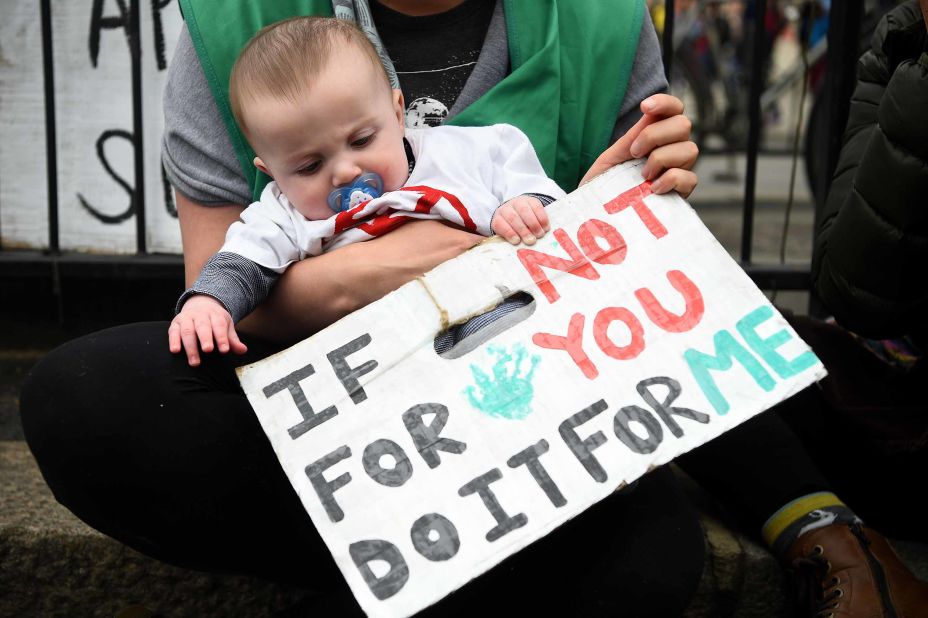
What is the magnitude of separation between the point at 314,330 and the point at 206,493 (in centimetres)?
34

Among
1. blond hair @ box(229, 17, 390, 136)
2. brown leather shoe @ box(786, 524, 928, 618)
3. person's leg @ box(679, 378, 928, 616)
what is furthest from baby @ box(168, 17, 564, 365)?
brown leather shoe @ box(786, 524, 928, 618)

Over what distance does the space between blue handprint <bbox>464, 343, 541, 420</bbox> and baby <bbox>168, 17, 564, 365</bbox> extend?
0.19 meters

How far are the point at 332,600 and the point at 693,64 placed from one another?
8.90 m

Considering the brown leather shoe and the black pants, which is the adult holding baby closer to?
the black pants

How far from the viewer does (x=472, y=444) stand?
145cm

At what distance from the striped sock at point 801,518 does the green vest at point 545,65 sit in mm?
702

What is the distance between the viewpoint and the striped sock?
185 centimetres

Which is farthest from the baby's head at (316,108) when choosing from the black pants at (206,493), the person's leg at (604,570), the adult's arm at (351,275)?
the person's leg at (604,570)

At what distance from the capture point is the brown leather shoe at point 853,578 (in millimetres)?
1716

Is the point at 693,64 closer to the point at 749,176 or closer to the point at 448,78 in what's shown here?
the point at 749,176

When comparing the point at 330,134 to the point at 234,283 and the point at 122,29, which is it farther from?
the point at 122,29

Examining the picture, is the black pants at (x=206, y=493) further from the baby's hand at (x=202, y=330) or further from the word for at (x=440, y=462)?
the word for at (x=440, y=462)

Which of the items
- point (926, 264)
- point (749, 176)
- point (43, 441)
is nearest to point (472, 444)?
point (43, 441)

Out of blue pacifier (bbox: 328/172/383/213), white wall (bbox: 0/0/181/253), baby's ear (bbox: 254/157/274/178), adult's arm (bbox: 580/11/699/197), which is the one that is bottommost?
white wall (bbox: 0/0/181/253)
